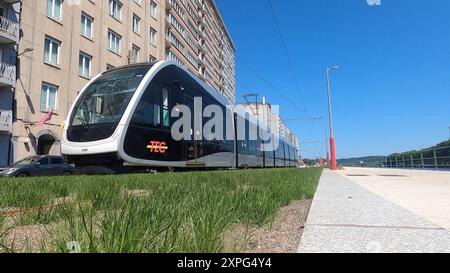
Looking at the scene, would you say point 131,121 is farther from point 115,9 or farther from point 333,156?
point 115,9

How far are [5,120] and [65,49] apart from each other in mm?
7326

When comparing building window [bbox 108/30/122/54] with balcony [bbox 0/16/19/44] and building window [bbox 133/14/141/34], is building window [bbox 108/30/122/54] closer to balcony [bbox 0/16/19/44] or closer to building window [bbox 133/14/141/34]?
building window [bbox 133/14/141/34]

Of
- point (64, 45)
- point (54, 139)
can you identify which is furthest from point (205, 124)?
point (64, 45)

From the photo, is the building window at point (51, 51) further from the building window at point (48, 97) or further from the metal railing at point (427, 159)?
the metal railing at point (427, 159)

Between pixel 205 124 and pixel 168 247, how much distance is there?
12.5 meters

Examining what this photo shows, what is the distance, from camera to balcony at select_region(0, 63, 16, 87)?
19367 millimetres

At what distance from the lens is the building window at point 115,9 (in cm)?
3056

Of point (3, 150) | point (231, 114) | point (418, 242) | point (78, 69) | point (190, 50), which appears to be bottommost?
point (418, 242)

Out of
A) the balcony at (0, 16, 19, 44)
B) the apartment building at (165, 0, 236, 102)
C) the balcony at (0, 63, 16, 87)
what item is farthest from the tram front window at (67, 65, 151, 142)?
the apartment building at (165, 0, 236, 102)

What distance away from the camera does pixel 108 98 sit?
1079cm

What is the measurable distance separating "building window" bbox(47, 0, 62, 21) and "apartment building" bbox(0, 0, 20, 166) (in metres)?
2.45

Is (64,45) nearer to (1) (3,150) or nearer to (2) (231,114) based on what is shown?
(1) (3,150)
